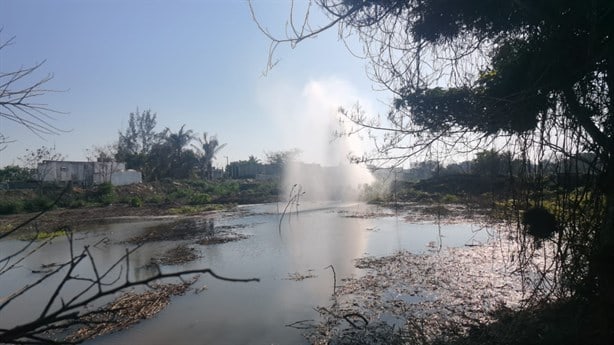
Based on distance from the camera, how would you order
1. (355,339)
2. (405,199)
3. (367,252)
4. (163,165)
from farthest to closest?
(163,165) → (405,199) → (367,252) → (355,339)

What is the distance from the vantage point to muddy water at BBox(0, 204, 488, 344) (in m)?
5.81

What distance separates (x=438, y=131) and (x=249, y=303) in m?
4.45

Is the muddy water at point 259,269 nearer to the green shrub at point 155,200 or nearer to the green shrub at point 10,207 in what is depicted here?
the green shrub at point 10,207

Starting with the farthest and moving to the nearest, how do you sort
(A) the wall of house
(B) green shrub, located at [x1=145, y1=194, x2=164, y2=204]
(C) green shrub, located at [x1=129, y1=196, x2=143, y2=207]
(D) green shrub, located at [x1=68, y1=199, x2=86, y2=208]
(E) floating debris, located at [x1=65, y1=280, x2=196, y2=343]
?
(A) the wall of house → (B) green shrub, located at [x1=145, y1=194, x2=164, y2=204] → (C) green shrub, located at [x1=129, y1=196, x2=143, y2=207] → (D) green shrub, located at [x1=68, y1=199, x2=86, y2=208] → (E) floating debris, located at [x1=65, y1=280, x2=196, y2=343]

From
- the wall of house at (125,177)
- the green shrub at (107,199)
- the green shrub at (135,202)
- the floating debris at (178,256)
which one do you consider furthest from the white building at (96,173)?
the floating debris at (178,256)

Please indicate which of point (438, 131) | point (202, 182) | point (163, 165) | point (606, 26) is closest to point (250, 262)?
point (438, 131)

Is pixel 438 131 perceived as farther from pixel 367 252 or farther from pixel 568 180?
pixel 367 252

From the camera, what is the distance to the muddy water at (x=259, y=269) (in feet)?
19.1

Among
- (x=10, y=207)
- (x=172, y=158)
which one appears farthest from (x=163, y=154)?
(x=10, y=207)

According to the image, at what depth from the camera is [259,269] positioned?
30.9 ft

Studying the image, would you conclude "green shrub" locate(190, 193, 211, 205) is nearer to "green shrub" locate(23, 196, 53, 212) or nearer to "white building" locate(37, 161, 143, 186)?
"green shrub" locate(23, 196, 53, 212)

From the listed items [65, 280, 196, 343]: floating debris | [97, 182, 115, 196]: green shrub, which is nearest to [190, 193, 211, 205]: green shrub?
[97, 182, 115, 196]: green shrub

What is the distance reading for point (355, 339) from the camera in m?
5.20

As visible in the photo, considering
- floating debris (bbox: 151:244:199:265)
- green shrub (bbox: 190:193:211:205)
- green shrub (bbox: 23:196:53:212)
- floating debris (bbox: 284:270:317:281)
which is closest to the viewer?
floating debris (bbox: 284:270:317:281)
